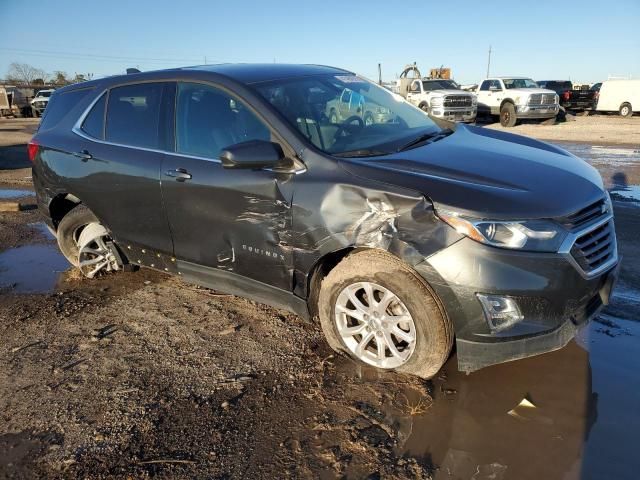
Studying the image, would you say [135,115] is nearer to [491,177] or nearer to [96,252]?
[96,252]

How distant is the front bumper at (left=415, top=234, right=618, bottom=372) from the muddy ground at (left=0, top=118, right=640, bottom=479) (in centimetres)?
38

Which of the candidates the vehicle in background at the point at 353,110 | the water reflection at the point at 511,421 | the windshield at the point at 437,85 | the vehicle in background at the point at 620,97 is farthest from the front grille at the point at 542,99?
the water reflection at the point at 511,421

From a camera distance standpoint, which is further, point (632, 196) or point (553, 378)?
point (632, 196)

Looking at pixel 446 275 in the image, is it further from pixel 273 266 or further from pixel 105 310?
pixel 105 310

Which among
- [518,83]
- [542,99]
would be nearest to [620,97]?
[518,83]

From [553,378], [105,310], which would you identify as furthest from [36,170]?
[553,378]

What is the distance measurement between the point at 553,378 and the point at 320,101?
92.6 inches

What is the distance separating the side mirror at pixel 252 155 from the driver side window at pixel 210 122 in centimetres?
24

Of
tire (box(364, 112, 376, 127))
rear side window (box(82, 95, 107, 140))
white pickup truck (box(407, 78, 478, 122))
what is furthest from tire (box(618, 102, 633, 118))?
rear side window (box(82, 95, 107, 140))

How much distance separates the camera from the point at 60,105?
4539 millimetres

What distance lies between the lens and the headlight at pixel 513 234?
241 cm

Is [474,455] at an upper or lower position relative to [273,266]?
lower

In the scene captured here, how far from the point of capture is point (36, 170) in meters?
4.59

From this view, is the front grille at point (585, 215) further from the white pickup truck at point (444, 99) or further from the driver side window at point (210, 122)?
the white pickup truck at point (444, 99)
